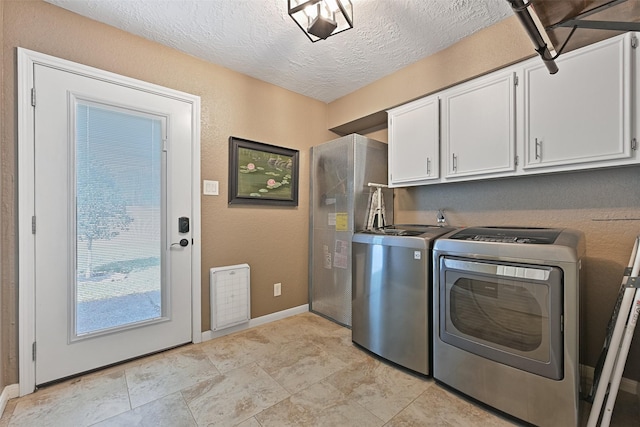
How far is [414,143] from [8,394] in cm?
325

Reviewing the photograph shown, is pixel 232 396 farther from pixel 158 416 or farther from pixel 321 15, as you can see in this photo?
pixel 321 15

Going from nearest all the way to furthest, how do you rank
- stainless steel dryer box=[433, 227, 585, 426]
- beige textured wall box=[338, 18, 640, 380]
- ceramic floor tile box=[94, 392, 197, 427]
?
stainless steel dryer box=[433, 227, 585, 426], ceramic floor tile box=[94, 392, 197, 427], beige textured wall box=[338, 18, 640, 380]

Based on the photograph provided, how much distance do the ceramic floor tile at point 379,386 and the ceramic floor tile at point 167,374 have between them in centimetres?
91

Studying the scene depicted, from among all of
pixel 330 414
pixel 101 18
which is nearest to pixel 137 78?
pixel 101 18

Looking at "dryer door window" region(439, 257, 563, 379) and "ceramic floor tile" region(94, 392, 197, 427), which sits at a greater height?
"dryer door window" region(439, 257, 563, 379)

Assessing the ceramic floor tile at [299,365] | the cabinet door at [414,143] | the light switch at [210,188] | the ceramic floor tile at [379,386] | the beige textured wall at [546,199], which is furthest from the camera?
the light switch at [210,188]

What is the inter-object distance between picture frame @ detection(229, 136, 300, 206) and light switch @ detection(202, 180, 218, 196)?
138 millimetres

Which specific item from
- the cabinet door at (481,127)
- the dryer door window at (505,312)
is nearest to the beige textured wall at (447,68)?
the cabinet door at (481,127)

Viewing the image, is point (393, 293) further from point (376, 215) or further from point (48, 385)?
point (48, 385)

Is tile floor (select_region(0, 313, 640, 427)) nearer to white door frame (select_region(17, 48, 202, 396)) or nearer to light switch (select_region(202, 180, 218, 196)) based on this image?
white door frame (select_region(17, 48, 202, 396))

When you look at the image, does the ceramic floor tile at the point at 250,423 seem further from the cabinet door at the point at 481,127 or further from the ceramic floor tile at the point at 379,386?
the cabinet door at the point at 481,127

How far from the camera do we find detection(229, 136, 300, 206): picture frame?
2559mm

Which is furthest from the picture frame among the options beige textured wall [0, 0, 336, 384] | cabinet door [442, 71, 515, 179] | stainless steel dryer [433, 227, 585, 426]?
stainless steel dryer [433, 227, 585, 426]

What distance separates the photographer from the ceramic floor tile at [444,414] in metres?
1.47
